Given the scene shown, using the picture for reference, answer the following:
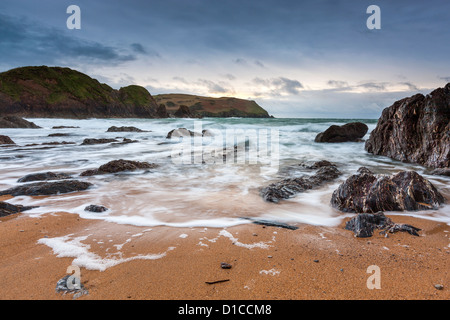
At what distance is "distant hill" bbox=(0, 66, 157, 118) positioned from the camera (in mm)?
50062

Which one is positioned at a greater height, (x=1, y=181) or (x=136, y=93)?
(x=136, y=93)

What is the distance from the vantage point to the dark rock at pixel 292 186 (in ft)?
14.9

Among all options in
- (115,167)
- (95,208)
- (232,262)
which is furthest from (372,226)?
(115,167)

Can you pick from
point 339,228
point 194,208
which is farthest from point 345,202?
point 194,208

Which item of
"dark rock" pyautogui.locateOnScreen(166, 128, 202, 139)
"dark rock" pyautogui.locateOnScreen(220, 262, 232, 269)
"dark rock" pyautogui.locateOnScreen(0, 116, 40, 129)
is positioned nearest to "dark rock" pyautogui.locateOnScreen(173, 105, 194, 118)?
"dark rock" pyautogui.locateOnScreen(0, 116, 40, 129)

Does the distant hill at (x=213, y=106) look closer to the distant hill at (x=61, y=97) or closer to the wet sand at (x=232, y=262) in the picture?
the distant hill at (x=61, y=97)

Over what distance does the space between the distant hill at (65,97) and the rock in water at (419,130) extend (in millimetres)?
61084

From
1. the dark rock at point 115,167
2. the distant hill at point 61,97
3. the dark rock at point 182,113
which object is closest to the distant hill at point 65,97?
the distant hill at point 61,97

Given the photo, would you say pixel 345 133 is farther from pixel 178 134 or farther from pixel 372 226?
pixel 372 226

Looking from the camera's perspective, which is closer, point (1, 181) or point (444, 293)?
point (444, 293)

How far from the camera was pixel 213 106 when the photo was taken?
406ft

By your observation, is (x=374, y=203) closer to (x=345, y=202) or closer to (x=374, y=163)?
(x=345, y=202)

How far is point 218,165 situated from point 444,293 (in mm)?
6825
